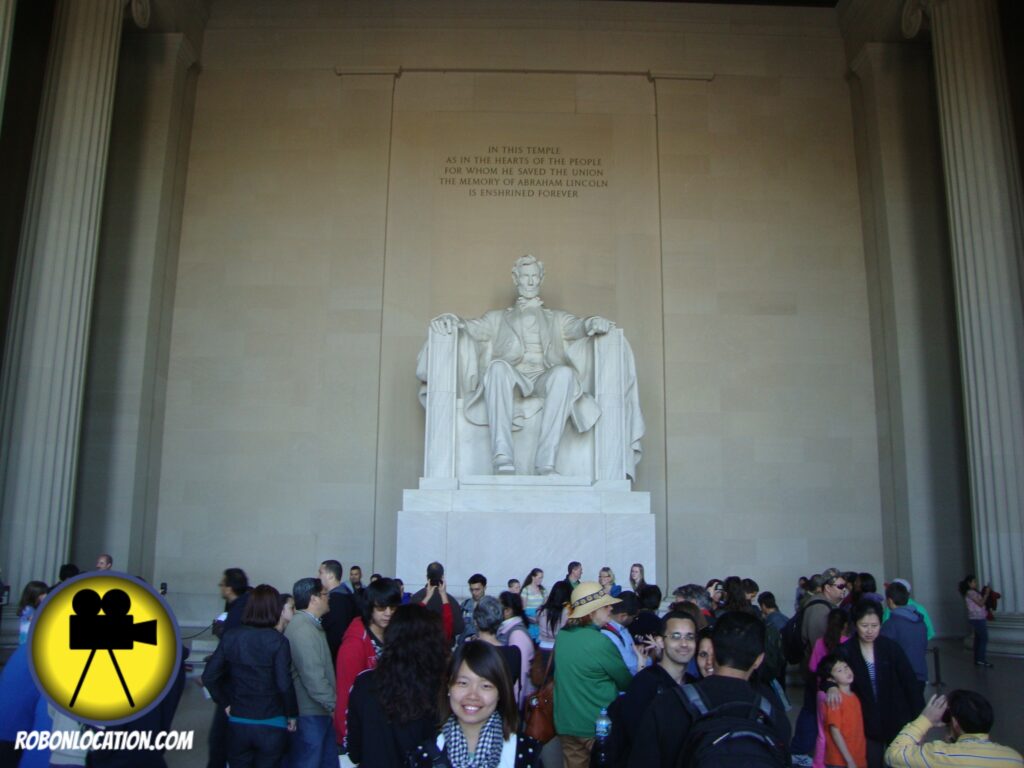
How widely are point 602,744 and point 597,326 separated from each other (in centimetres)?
652

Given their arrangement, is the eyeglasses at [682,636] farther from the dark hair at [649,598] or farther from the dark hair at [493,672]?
the dark hair at [649,598]

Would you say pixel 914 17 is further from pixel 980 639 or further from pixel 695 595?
pixel 695 595

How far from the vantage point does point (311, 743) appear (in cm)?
410

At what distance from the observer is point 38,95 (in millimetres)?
11203

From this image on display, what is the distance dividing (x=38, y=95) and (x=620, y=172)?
681cm

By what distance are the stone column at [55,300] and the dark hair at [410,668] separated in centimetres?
Result: 727

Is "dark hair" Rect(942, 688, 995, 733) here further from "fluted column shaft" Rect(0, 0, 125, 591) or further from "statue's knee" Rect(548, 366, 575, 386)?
"fluted column shaft" Rect(0, 0, 125, 591)

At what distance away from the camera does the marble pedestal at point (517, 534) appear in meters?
8.82

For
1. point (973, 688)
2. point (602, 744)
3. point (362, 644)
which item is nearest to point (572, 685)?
point (602, 744)

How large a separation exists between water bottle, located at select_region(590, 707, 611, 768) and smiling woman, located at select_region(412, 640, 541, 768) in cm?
92

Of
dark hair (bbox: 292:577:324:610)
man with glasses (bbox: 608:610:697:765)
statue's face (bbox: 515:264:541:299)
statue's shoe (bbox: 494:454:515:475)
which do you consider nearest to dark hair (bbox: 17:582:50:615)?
dark hair (bbox: 292:577:324:610)

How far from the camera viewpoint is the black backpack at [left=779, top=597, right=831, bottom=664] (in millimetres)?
5012

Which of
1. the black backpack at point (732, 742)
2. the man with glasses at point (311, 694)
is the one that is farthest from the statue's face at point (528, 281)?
the black backpack at point (732, 742)

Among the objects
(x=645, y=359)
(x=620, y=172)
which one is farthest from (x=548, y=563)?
(x=620, y=172)
